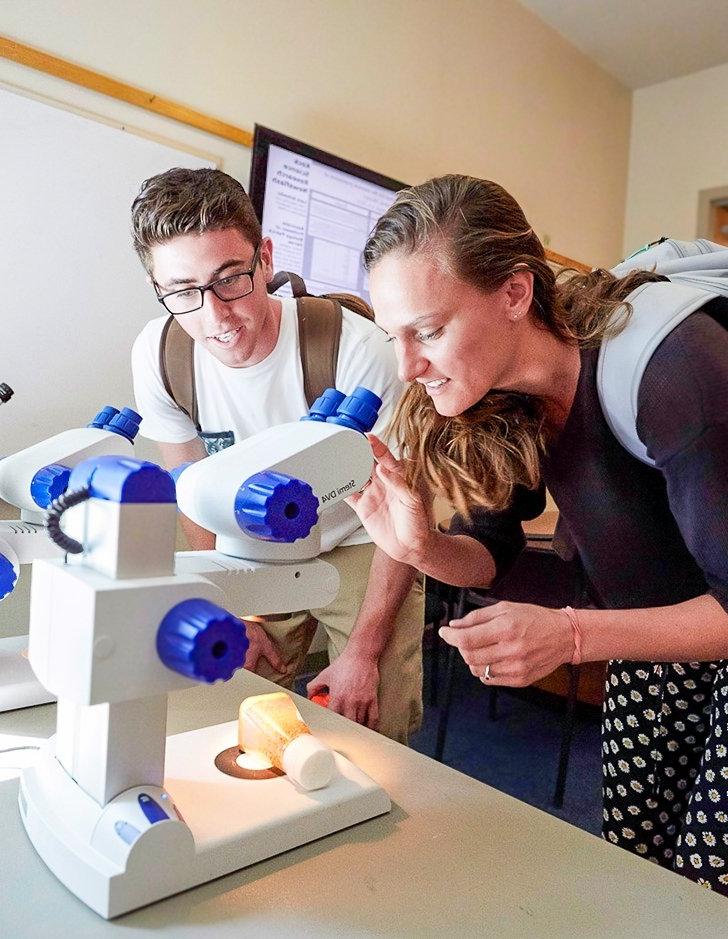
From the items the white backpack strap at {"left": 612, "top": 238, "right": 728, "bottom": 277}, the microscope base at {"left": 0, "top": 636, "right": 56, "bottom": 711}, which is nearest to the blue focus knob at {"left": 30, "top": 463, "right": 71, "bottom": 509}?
the microscope base at {"left": 0, "top": 636, "right": 56, "bottom": 711}

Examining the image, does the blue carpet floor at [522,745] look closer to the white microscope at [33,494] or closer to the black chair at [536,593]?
the black chair at [536,593]

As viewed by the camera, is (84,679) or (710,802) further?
(710,802)

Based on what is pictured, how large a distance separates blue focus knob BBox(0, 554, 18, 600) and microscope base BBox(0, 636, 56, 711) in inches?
5.4

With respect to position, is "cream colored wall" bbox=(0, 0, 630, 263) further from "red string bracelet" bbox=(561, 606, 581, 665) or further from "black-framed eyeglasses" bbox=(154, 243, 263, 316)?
"red string bracelet" bbox=(561, 606, 581, 665)

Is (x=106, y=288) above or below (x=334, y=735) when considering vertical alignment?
above

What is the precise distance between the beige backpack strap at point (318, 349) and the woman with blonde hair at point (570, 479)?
20cm

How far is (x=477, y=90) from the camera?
2.99 metres

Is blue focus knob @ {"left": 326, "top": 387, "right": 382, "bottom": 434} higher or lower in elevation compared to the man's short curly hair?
lower

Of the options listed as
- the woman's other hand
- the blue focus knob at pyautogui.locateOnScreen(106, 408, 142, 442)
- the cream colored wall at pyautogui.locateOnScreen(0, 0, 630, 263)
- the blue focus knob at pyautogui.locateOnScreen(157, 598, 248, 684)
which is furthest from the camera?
the cream colored wall at pyautogui.locateOnScreen(0, 0, 630, 263)

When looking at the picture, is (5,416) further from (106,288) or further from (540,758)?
(540,758)

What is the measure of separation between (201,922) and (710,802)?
675 millimetres

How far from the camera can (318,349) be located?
1.34m

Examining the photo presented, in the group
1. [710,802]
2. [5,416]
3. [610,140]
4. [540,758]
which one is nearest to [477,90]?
[610,140]

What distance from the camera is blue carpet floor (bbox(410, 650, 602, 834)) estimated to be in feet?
7.40
